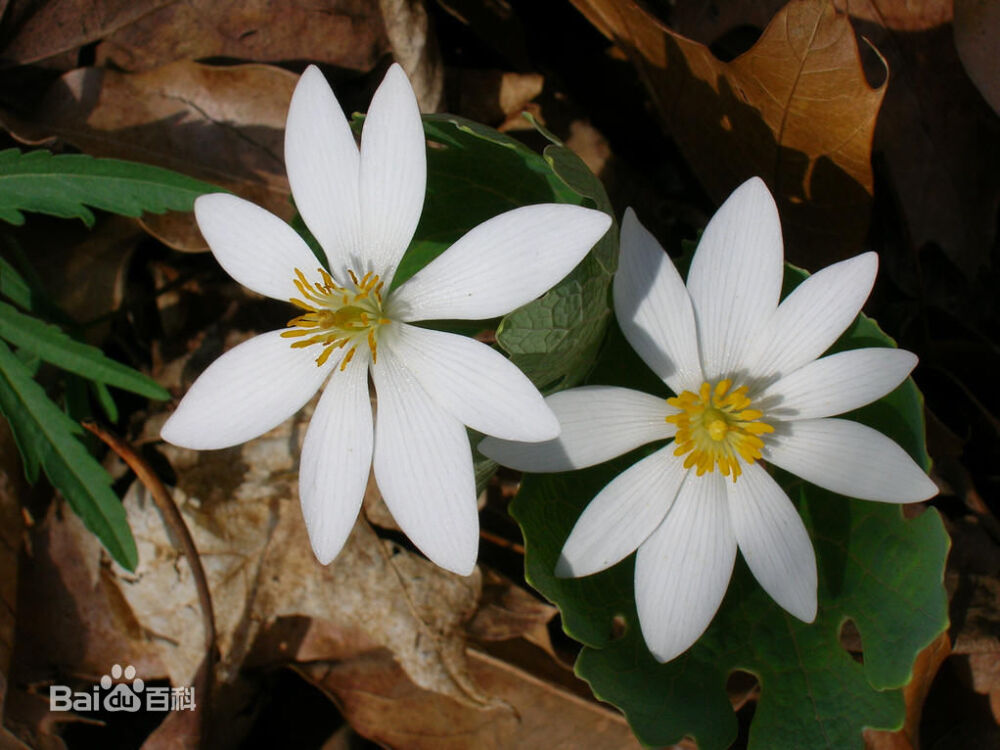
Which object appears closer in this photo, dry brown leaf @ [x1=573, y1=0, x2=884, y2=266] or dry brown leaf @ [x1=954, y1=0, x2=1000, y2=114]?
dry brown leaf @ [x1=573, y1=0, x2=884, y2=266]

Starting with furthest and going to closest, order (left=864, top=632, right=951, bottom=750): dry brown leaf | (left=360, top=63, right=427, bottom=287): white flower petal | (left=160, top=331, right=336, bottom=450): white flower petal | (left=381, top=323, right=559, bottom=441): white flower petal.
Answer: (left=864, top=632, right=951, bottom=750): dry brown leaf < (left=160, top=331, right=336, bottom=450): white flower petal < (left=360, top=63, right=427, bottom=287): white flower petal < (left=381, top=323, right=559, bottom=441): white flower petal

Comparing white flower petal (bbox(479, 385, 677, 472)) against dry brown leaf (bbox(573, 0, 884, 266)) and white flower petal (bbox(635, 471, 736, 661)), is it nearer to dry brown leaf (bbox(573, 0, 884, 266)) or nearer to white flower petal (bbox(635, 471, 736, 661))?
white flower petal (bbox(635, 471, 736, 661))

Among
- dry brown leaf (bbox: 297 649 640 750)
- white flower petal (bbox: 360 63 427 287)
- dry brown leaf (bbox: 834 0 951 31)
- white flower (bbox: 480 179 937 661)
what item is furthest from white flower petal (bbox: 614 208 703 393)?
dry brown leaf (bbox: 297 649 640 750)

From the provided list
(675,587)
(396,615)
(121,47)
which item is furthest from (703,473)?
(121,47)

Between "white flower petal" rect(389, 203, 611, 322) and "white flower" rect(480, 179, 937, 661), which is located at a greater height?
"white flower petal" rect(389, 203, 611, 322)

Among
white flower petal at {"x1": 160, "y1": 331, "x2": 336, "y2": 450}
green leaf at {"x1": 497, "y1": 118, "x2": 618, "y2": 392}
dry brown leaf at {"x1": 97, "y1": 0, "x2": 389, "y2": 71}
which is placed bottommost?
white flower petal at {"x1": 160, "y1": 331, "x2": 336, "y2": 450}

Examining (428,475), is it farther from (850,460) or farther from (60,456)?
(60,456)

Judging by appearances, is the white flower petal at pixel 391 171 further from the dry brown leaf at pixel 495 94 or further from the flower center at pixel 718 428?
the dry brown leaf at pixel 495 94
